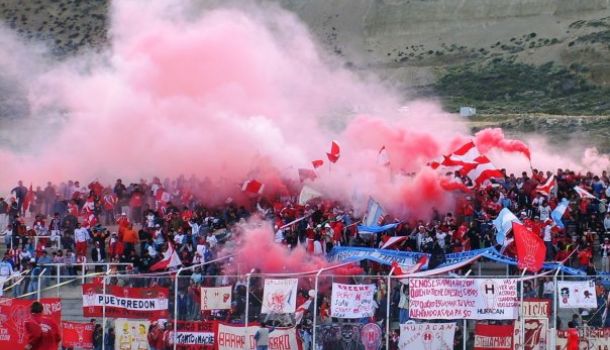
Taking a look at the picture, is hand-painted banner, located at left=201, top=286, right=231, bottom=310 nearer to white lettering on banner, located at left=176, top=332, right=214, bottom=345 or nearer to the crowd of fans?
the crowd of fans

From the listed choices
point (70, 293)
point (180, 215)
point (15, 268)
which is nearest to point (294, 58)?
point (180, 215)

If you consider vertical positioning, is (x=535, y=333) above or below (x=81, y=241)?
below

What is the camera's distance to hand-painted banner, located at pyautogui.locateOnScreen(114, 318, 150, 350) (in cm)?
2139

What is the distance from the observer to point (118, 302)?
21.8 meters

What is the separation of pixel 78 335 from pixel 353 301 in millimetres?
5078

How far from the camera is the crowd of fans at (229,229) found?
24602 mm

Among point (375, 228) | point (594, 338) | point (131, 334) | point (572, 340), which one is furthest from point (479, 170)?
point (131, 334)

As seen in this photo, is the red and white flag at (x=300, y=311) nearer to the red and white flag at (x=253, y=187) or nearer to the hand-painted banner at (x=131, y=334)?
the hand-painted banner at (x=131, y=334)

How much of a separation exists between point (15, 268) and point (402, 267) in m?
9.12

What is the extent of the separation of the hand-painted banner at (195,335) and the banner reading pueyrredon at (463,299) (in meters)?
3.57

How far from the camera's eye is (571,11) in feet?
308

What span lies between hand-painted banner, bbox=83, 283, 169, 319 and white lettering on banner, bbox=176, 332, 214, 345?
2.37 ft

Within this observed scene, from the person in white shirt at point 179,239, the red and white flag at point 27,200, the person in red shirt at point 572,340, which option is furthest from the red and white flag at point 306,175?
the person in red shirt at point 572,340

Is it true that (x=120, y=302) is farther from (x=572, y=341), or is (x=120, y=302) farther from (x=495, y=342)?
(x=572, y=341)
